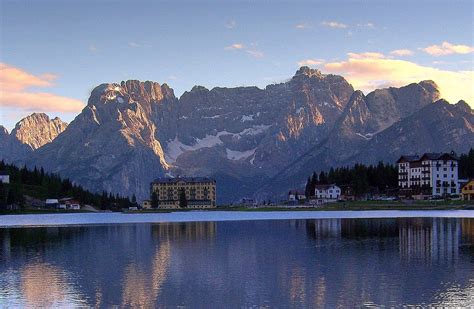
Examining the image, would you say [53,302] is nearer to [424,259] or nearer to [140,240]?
[424,259]

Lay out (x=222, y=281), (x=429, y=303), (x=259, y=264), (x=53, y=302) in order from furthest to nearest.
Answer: (x=259, y=264) < (x=222, y=281) < (x=53, y=302) < (x=429, y=303)

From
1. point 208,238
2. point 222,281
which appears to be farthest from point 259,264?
point 208,238

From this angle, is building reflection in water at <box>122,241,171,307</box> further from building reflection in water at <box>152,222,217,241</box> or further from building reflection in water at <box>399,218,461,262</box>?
building reflection in water at <box>152,222,217,241</box>

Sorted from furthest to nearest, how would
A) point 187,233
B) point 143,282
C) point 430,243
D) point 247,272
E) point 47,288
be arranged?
1. point 187,233
2. point 430,243
3. point 247,272
4. point 143,282
5. point 47,288

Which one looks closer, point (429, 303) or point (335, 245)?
point (429, 303)

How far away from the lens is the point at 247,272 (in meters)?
63.2

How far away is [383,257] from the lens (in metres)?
72.5

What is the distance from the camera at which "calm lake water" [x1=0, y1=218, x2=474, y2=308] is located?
50344 mm

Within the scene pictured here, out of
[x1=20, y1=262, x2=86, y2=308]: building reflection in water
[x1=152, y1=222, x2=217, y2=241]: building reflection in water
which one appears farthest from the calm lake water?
[x1=152, y1=222, x2=217, y2=241]: building reflection in water

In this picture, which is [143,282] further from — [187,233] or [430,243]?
[187,233]

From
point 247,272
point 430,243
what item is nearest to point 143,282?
point 247,272

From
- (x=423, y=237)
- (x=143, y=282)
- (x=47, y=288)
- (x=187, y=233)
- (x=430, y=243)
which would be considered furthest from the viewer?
(x=187, y=233)

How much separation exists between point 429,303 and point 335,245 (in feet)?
132

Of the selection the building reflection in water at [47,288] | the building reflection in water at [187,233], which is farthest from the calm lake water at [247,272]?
the building reflection in water at [187,233]
